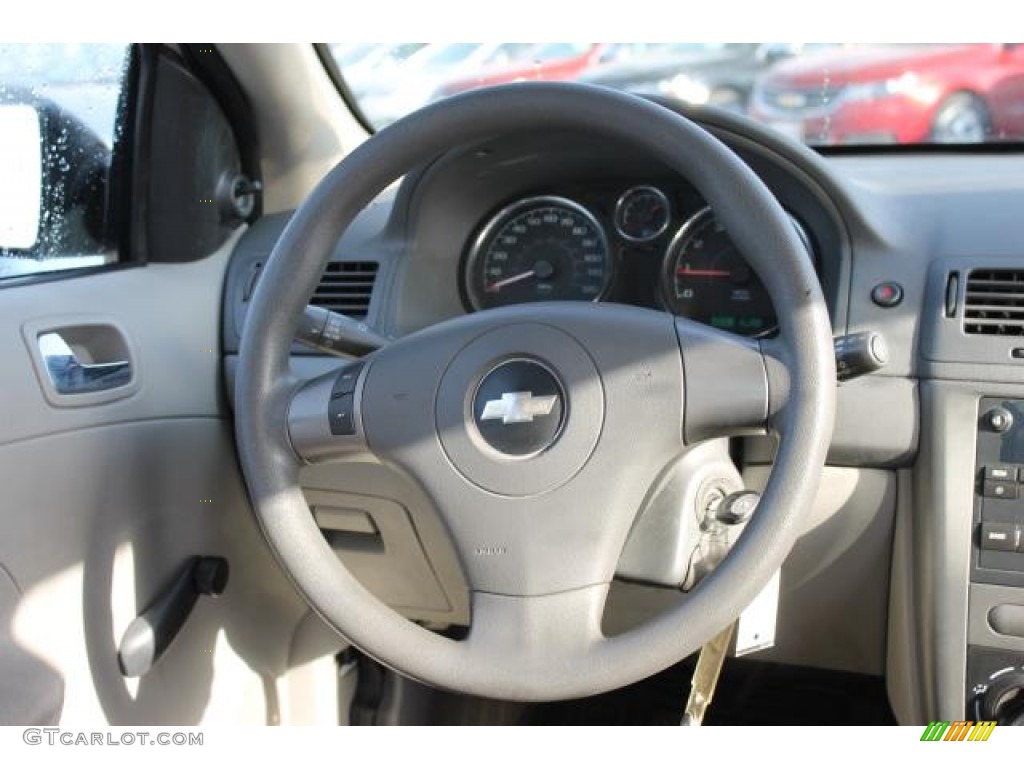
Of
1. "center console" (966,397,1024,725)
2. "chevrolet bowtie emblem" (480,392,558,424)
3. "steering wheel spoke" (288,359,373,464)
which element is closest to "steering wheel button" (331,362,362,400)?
"steering wheel spoke" (288,359,373,464)

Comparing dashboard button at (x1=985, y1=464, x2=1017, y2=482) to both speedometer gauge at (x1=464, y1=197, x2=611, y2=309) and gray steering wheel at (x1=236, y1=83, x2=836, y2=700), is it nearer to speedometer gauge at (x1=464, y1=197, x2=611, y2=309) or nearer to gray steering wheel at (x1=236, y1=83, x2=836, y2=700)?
gray steering wheel at (x1=236, y1=83, x2=836, y2=700)

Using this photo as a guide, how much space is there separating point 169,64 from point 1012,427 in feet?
5.00

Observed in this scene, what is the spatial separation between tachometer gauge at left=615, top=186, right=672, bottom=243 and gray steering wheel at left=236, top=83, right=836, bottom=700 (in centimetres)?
49

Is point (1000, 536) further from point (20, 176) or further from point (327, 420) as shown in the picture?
point (20, 176)

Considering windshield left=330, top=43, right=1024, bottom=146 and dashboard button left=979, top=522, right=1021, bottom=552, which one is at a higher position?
windshield left=330, top=43, right=1024, bottom=146

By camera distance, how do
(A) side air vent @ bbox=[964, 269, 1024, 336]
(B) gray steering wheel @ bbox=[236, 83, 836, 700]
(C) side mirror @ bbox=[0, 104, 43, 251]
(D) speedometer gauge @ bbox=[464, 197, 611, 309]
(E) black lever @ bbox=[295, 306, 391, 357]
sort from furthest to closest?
(D) speedometer gauge @ bbox=[464, 197, 611, 309]
(C) side mirror @ bbox=[0, 104, 43, 251]
(A) side air vent @ bbox=[964, 269, 1024, 336]
(E) black lever @ bbox=[295, 306, 391, 357]
(B) gray steering wheel @ bbox=[236, 83, 836, 700]

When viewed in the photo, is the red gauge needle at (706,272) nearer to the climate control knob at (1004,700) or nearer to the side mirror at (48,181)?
the climate control knob at (1004,700)

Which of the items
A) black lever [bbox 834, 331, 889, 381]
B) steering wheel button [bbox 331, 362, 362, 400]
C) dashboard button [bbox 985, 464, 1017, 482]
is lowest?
dashboard button [bbox 985, 464, 1017, 482]

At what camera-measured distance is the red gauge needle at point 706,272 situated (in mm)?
1662

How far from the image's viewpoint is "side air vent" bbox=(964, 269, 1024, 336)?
146 cm

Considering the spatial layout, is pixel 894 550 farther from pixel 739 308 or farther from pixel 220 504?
pixel 220 504

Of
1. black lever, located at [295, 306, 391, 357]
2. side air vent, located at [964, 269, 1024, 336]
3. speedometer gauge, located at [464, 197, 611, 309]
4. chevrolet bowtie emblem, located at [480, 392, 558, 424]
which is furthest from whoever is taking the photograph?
speedometer gauge, located at [464, 197, 611, 309]

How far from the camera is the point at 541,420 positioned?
4.01ft

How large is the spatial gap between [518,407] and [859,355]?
405 mm
